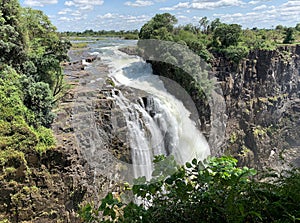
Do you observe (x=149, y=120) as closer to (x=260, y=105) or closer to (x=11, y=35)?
(x=11, y=35)

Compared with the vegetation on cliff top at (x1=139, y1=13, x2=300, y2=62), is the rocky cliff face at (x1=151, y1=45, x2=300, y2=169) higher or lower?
lower

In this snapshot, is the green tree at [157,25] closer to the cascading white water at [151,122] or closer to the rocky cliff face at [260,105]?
the cascading white water at [151,122]

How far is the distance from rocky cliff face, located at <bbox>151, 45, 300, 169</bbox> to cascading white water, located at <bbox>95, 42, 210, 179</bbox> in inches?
59.4

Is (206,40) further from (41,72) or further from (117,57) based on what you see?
(41,72)

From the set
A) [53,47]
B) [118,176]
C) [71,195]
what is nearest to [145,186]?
[71,195]

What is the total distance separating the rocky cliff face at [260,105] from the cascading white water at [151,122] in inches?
59.4

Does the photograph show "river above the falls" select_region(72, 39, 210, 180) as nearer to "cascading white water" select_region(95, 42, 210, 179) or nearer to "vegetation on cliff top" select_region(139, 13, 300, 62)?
"cascading white water" select_region(95, 42, 210, 179)

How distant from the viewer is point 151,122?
11289 millimetres

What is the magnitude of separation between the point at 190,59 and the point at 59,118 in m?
9.53

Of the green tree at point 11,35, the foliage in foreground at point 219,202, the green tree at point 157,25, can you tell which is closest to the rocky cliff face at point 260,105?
the green tree at point 157,25

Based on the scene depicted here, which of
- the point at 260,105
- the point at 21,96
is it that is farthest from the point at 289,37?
the point at 21,96

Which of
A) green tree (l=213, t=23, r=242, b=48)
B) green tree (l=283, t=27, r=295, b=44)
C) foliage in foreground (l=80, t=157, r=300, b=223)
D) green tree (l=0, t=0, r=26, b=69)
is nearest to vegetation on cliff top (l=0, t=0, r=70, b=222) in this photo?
green tree (l=0, t=0, r=26, b=69)

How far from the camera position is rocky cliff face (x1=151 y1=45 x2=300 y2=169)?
18.5 meters

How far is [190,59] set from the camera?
15391 mm
